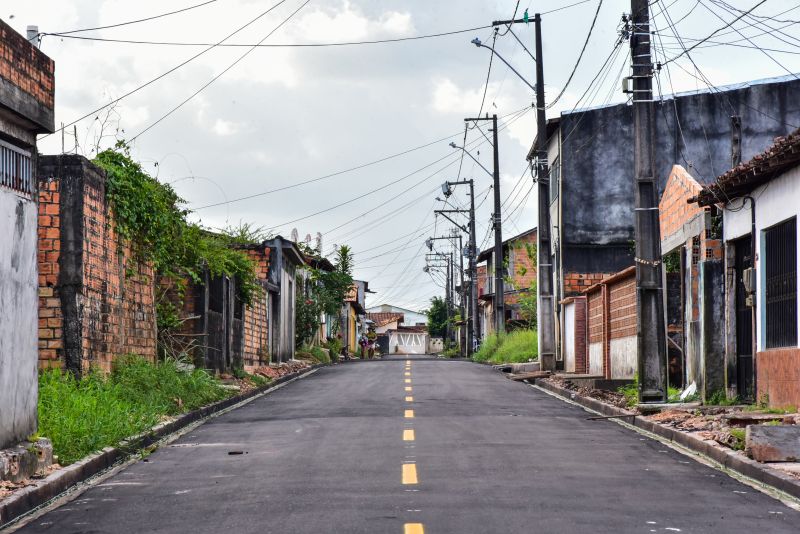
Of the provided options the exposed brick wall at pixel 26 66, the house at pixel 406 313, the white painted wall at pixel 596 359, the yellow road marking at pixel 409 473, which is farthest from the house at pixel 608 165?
the house at pixel 406 313

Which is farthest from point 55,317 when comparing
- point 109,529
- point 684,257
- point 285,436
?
point 684,257

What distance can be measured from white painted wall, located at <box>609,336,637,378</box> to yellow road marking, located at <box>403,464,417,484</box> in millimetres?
13443

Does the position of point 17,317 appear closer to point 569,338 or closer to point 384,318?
point 569,338

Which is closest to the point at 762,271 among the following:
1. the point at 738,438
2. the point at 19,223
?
the point at 738,438

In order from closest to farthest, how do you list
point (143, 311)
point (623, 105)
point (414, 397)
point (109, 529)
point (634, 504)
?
point (109, 529) < point (634, 504) < point (143, 311) < point (414, 397) < point (623, 105)

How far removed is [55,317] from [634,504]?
9.41 meters

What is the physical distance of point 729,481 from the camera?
10.5 metres

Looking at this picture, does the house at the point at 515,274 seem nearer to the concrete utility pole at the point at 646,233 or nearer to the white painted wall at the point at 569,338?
the white painted wall at the point at 569,338

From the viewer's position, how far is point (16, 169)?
436 inches

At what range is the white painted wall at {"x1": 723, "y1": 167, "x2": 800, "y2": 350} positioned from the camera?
1523 centimetres

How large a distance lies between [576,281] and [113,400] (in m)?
24.4

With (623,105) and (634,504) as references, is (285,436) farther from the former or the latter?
(623,105)

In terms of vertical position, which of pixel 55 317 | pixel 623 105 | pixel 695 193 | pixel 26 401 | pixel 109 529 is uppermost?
pixel 623 105

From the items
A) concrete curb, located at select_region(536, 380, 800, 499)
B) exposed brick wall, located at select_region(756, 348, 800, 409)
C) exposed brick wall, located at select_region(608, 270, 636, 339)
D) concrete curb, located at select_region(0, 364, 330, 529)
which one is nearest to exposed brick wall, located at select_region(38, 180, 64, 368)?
concrete curb, located at select_region(0, 364, 330, 529)
